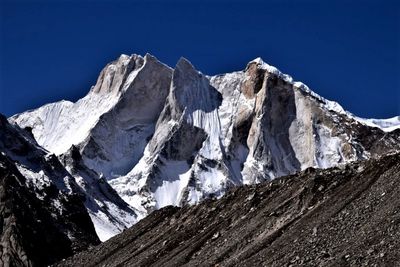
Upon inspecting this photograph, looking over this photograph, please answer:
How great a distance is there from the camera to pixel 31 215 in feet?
332

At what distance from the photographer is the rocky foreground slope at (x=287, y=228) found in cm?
4075

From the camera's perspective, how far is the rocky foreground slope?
40750 mm

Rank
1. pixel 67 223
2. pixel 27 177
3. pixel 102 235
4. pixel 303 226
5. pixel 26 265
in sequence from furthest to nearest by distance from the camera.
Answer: pixel 102 235
pixel 27 177
pixel 67 223
pixel 26 265
pixel 303 226

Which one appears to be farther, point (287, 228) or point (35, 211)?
point (35, 211)

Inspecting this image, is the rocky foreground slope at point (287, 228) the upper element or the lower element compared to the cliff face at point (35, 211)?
lower

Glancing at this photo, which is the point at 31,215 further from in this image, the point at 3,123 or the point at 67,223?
the point at 3,123

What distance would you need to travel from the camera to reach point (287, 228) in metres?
47.8

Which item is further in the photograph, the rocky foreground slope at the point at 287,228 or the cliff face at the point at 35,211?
the cliff face at the point at 35,211

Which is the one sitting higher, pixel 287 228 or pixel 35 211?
pixel 35 211

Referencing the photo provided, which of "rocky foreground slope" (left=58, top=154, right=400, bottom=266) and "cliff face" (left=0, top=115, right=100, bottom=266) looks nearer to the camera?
"rocky foreground slope" (left=58, top=154, right=400, bottom=266)

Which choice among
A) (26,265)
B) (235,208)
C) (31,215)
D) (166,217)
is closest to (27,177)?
(31,215)

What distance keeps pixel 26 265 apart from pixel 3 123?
→ 8624cm

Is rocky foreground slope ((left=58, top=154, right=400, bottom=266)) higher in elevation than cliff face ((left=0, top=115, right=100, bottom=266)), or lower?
lower

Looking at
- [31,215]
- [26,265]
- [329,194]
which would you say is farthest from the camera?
[31,215]
